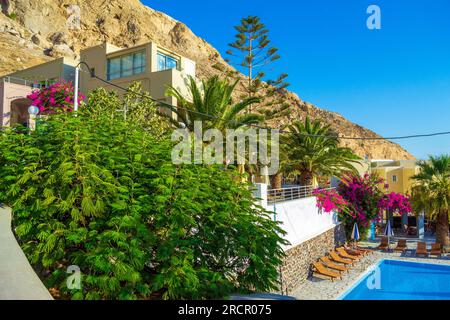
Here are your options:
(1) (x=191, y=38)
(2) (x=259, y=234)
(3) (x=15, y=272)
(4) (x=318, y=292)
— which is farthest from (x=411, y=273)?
(1) (x=191, y=38)

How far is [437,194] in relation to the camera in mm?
21891

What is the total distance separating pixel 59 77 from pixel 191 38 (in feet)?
274

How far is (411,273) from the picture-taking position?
18.8 metres

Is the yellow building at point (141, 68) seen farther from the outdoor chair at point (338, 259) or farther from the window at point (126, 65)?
the outdoor chair at point (338, 259)

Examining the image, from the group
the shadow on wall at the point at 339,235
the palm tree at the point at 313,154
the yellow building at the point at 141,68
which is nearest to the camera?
the yellow building at the point at 141,68

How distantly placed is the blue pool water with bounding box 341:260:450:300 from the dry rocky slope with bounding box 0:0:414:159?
5192 cm

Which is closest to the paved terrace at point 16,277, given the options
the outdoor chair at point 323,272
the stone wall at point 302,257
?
the stone wall at point 302,257

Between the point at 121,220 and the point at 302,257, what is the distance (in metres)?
11.9

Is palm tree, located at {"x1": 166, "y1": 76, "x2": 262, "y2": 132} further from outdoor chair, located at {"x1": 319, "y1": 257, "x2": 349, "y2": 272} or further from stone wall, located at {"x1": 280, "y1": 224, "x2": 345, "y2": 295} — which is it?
outdoor chair, located at {"x1": 319, "y1": 257, "x2": 349, "y2": 272}

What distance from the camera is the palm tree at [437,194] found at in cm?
2177

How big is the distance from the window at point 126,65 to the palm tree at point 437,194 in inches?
766

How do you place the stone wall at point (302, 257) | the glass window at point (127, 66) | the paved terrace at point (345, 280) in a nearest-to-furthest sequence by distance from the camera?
the paved terrace at point (345, 280) < the stone wall at point (302, 257) < the glass window at point (127, 66)

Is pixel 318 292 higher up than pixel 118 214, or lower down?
lower down
